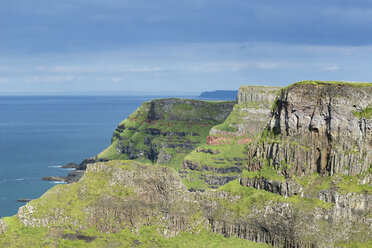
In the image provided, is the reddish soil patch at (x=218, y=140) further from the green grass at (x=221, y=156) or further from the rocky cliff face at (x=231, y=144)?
the green grass at (x=221, y=156)

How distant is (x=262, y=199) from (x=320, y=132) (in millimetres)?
20238

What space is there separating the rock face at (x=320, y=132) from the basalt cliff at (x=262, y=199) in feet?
0.72

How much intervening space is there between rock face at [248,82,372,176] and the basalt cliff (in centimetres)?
22

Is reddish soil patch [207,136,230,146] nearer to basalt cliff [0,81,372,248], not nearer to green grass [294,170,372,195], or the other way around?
basalt cliff [0,81,372,248]

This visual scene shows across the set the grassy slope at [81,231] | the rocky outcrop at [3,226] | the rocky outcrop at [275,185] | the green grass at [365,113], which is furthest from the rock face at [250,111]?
the rocky outcrop at [3,226]

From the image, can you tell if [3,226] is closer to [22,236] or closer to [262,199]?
[22,236]

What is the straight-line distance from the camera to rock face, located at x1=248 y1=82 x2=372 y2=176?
104875mm

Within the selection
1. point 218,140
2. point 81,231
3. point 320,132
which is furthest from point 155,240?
point 218,140

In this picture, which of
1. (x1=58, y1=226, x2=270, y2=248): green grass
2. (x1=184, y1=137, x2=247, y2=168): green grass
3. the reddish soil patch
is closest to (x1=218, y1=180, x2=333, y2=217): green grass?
(x1=58, y1=226, x2=270, y2=248): green grass

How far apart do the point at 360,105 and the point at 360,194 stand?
1937cm

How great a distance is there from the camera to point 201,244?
10800 cm

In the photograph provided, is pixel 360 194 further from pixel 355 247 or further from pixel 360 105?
pixel 360 105

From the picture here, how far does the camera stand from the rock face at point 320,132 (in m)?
105

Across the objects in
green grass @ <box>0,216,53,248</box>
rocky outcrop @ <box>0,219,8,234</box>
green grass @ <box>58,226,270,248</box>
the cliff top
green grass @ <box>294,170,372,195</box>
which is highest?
the cliff top
